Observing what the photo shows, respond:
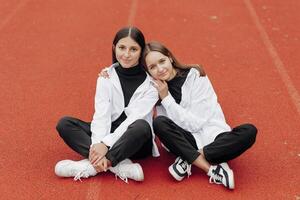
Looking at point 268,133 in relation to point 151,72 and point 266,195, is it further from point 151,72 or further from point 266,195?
point 151,72

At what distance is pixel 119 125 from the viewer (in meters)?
3.08

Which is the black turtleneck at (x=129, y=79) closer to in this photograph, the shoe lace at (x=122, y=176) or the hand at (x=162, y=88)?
the hand at (x=162, y=88)

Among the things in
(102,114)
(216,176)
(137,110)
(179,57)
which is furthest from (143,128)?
(179,57)

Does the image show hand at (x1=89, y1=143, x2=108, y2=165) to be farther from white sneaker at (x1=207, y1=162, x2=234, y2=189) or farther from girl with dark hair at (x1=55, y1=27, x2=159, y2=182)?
white sneaker at (x1=207, y1=162, x2=234, y2=189)

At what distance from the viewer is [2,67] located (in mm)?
4492

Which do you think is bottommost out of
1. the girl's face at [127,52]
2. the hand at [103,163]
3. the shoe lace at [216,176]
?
the shoe lace at [216,176]

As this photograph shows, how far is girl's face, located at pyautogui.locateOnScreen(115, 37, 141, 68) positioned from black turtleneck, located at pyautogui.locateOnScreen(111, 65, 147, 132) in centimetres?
6

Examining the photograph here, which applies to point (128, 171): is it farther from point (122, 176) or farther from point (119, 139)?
point (119, 139)

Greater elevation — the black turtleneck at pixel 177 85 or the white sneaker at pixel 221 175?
the black turtleneck at pixel 177 85

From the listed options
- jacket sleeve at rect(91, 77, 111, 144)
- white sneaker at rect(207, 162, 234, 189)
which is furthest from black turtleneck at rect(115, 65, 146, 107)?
white sneaker at rect(207, 162, 234, 189)

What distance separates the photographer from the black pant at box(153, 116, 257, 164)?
287cm

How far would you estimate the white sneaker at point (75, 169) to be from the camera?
2912 millimetres

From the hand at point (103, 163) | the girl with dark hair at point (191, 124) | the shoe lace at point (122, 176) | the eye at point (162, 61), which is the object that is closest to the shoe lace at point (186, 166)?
the girl with dark hair at point (191, 124)

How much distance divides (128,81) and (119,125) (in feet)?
0.97
